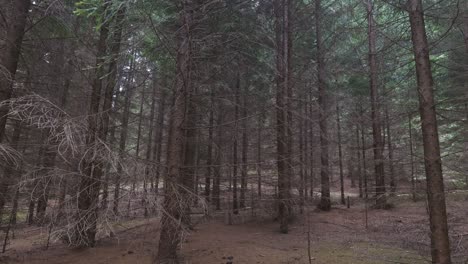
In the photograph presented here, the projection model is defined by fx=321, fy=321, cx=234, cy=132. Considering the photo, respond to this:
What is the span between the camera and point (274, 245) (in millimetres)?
10195

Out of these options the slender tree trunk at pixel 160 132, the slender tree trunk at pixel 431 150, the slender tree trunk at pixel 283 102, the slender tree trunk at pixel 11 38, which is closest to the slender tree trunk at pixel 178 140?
the slender tree trunk at pixel 160 132

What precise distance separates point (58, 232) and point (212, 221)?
1142cm

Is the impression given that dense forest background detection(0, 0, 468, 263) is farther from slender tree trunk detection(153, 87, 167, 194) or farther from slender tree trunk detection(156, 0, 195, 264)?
slender tree trunk detection(153, 87, 167, 194)

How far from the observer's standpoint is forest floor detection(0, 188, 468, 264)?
8469 millimetres

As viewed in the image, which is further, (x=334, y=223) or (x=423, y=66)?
(x=334, y=223)

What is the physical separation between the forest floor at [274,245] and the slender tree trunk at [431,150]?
126 centimetres

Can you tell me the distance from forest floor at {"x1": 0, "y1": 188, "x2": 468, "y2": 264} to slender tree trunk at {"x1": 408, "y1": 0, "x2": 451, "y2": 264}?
1.26 meters

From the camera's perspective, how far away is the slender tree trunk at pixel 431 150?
5.31 metres

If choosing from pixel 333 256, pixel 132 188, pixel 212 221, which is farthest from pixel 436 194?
pixel 212 221

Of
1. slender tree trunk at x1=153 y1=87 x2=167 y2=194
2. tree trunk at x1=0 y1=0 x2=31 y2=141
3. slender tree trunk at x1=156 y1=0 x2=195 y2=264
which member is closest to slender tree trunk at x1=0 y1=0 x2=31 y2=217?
tree trunk at x1=0 y1=0 x2=31 y2=141

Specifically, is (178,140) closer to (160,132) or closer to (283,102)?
(283,102)

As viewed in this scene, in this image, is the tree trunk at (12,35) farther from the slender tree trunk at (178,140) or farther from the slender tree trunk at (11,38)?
the slender tree trunk at (178,140)

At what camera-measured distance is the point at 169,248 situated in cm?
638

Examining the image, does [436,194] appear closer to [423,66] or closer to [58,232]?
[423,66]
